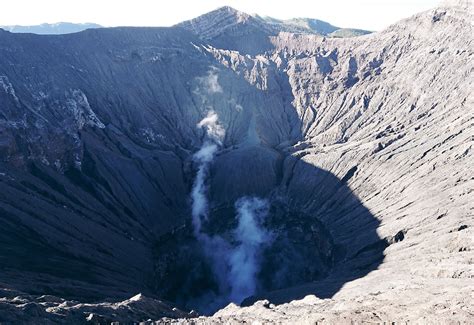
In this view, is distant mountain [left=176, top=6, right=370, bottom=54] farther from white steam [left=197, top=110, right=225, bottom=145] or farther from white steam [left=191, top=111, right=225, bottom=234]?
white steam [left=191, top=111, right=225, bottom=234]

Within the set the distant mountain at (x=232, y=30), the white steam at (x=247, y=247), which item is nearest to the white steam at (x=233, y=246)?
the white steam at (x=247, y=247)

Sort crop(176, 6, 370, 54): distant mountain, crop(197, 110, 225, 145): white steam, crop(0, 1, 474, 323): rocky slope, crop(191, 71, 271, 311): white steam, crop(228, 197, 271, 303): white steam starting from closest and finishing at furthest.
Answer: crop(0, 1, 474, 323): rocky slope, crop(191, 71, 271, 311): white steam, crop(228, 197, 271, 303): white steam, crop(197, 110, 225, 145): white steam, crop(176, 6, 370, 54): distant mountain

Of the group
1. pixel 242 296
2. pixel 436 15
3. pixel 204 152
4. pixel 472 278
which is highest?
pixel 436 15

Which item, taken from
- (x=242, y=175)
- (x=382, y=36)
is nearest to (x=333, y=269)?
(x=242, y=175)

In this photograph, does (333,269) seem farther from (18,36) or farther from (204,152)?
(18,36)

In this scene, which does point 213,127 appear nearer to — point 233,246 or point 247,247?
point 233,246

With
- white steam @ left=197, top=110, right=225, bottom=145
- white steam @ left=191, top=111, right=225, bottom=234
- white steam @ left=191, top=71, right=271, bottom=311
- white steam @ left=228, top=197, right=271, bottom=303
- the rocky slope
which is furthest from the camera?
white steam @ left=197, top=110, right=225, bottom=145

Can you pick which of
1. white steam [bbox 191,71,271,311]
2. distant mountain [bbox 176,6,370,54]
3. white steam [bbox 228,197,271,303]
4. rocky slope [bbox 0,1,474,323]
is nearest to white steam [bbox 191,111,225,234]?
white steam [bbox 191,71,271,311]

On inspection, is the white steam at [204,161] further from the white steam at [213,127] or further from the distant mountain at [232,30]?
the distant mountain at [232,30]

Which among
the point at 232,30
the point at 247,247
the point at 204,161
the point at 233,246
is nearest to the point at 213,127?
the point at 204,161
